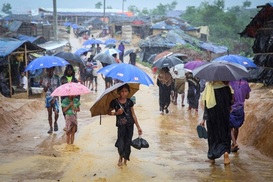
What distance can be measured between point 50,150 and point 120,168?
2.19 meters

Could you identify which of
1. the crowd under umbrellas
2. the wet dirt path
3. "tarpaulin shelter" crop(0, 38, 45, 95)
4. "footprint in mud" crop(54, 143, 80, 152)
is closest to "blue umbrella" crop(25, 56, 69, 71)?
the crowd under umbrellas

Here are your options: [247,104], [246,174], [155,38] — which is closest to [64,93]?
[246,174]

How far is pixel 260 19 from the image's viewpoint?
13148mm

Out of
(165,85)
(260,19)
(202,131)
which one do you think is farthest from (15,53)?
(202,131)

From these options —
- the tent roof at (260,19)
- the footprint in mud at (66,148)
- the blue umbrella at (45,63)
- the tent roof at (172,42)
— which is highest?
the tent roof at (260,19)

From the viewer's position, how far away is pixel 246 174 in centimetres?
547

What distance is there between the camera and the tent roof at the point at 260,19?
12484 mm

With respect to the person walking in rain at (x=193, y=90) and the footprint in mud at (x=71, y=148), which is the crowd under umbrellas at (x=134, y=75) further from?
the person walking in rain at (x=193, y=90)

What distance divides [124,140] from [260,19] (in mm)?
9386

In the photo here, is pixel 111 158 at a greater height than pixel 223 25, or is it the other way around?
pixel 223 25

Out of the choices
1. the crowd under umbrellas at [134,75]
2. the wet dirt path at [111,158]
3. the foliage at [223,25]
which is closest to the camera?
the wet dirt path at [111,158]

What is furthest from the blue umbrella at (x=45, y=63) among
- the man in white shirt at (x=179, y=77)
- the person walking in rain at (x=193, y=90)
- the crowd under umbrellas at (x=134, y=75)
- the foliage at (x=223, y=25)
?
the foliage at (x=223, y=25)

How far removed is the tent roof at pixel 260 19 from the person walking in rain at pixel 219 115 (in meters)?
7.62

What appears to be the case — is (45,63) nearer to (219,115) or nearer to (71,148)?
(71,148)
